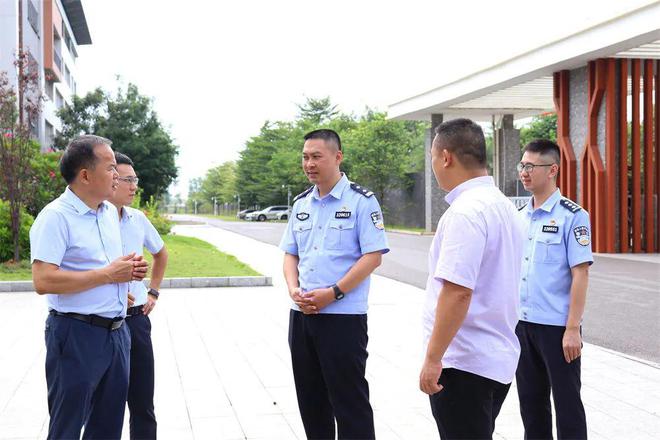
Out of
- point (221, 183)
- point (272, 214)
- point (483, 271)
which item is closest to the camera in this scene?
point (483, 271)

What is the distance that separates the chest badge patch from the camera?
3.83 m

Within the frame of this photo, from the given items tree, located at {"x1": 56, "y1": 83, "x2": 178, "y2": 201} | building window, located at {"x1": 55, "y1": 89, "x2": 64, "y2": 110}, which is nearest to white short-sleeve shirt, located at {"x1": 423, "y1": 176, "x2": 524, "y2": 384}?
tree, located at {"x1": 56, "y1": 83, "x2": 178, "y2": 201}

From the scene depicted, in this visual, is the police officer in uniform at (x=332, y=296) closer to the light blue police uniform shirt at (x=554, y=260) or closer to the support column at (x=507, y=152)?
the light blue police uniform shirt at (x=554, y=260)

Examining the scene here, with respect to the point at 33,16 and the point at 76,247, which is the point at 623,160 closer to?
the point at 76,247

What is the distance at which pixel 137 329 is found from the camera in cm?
412

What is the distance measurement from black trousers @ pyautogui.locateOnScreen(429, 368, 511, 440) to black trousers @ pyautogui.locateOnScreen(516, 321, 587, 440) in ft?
3.23

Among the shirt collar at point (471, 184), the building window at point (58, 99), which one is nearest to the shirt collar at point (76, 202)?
the shirt collar at point (471, 184)

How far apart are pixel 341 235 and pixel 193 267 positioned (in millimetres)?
10973

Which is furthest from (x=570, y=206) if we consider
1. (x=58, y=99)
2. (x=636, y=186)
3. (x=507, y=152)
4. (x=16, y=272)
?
(x=58, y=99)

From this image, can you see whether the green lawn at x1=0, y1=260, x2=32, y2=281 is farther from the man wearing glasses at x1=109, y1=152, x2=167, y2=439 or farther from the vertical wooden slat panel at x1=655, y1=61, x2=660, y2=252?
the vertical wooden slat panel at x1=655, y1=61, x2=660, y2=252

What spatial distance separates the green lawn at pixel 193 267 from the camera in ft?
43.3

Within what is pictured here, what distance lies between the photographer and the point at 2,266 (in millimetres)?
13836

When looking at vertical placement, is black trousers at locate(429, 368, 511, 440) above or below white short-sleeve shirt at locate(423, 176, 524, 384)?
below

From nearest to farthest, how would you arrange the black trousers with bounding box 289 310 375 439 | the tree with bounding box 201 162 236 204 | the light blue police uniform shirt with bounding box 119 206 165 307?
the black trousers with bounding box 289 310 375 439
the light blue police uniform shirt with bounding box 119 206 165 307
the tree with bounding box 201 162 236 204
